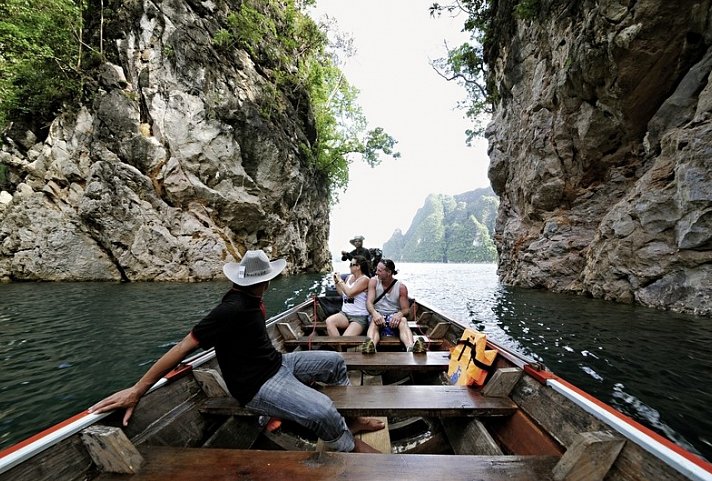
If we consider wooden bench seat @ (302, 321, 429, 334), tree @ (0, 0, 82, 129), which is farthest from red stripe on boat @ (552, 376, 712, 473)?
tree @ (0, 0, 82, 129)

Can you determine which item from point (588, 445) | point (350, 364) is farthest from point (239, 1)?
point (588, 445)

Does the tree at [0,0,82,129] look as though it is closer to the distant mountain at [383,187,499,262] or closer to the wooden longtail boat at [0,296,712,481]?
the wooden longtail boat at [0,296,712,481]

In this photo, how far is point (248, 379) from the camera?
210 centimetres

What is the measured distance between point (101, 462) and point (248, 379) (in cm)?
88

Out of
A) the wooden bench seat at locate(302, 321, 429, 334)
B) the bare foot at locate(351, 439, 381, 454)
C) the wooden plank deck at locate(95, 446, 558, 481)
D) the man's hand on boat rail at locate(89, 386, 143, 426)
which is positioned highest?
the man's hand on boat rail at locate(89, 386, 143, 426)

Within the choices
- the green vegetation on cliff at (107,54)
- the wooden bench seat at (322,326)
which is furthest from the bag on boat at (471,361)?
the green vegetation on cliff at (107,54)

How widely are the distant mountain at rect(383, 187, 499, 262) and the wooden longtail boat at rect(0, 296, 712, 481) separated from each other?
101 meters

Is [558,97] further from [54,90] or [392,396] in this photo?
[54,90]

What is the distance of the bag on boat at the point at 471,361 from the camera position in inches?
107

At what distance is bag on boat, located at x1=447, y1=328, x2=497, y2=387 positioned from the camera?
2721 millimetres

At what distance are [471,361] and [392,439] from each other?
3.76 ft

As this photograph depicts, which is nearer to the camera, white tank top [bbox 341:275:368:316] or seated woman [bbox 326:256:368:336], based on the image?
seated woman [bbox 326:256:368:336]

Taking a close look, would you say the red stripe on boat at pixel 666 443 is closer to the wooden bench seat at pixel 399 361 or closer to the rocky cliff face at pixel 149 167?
the wooden bench seat at pixel 399 361

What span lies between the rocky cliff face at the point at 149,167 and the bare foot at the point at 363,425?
689 inches
